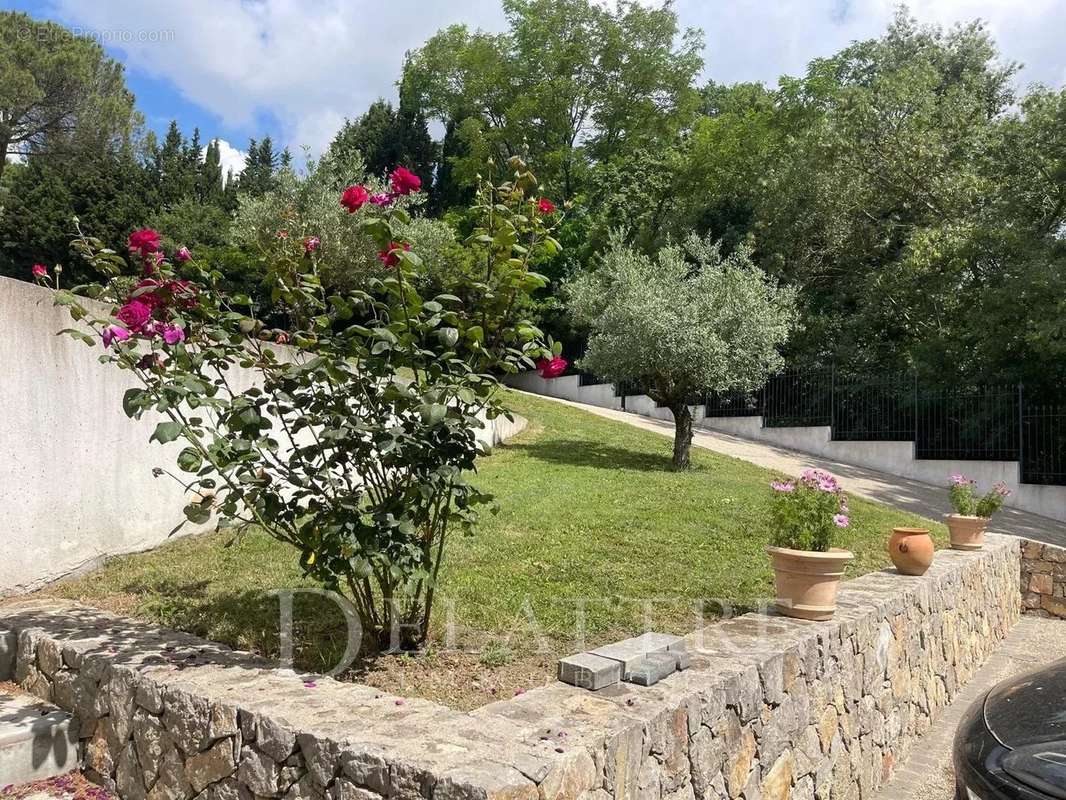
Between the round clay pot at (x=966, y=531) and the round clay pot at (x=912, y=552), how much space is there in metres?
1.84

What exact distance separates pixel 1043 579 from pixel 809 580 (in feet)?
19.0

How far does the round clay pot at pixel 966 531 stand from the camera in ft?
21.9

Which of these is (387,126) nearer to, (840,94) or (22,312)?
(840,94)

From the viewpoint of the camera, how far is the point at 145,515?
484cm

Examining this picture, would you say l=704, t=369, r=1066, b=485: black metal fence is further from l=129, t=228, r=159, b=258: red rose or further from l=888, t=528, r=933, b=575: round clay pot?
l=129, t=228, r=159, b=258: red rose

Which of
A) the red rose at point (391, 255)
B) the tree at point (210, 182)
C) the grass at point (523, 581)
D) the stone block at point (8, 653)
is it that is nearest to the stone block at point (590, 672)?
the grass at point (523, 581)

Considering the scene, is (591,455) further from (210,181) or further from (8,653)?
(210,181)

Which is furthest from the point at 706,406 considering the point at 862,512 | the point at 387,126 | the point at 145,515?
the point at 387,126

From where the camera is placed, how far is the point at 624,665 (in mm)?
2752

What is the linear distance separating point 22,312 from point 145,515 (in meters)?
1.58

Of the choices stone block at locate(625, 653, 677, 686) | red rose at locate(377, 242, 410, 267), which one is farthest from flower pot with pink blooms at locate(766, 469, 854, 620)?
red rose at locate(377, 242, 410, 267)

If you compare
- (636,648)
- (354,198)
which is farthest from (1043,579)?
(354,198)

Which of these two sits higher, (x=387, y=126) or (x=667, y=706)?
(x=387, y=126)

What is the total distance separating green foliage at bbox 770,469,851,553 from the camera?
384 centimetres
